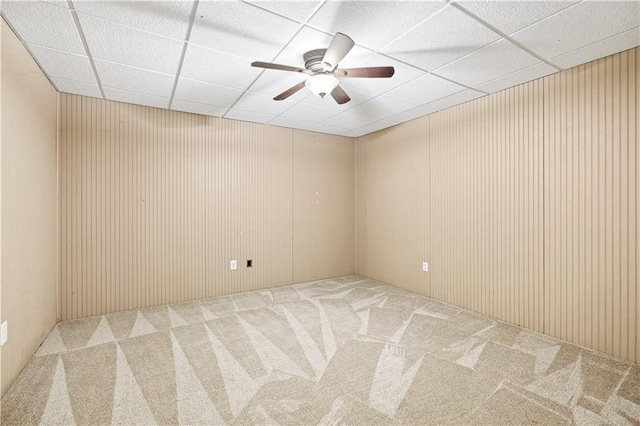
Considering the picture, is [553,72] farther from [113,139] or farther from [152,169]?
[113,139]

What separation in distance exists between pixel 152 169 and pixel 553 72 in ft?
13.9

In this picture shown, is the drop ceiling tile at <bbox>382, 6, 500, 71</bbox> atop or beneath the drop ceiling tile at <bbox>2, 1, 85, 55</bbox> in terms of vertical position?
beneath

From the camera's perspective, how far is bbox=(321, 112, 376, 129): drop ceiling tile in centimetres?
399

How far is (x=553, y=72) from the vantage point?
2678 millimetres

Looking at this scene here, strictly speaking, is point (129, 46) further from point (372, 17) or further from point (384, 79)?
point (384, 79)

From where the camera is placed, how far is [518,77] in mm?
2777

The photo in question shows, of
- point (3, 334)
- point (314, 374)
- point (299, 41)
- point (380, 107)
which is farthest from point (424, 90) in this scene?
point (3, 334)

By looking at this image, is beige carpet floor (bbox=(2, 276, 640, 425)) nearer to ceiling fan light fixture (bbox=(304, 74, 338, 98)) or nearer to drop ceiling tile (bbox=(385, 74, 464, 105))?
ceiling fan light fixture (bbox=(304, 74, 338, 98))

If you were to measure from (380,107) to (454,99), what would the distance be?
0.81 m

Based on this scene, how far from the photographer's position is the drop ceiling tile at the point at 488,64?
2301 millimetres

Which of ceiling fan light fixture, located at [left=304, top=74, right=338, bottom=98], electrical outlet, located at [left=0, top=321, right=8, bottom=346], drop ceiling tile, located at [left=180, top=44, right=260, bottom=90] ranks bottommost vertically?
electrical outlet, located at [left=0, top=321, right=8, bottom=346]

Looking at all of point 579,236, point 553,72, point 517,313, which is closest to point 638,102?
point 553,72

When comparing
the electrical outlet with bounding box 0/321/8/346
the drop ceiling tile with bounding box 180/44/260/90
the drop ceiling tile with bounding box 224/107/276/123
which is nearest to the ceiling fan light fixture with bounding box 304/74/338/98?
the drop ceiling tile with bounding box 180/44/260/90

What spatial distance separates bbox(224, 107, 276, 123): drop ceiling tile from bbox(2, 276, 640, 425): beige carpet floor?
→ 2.44 meters
